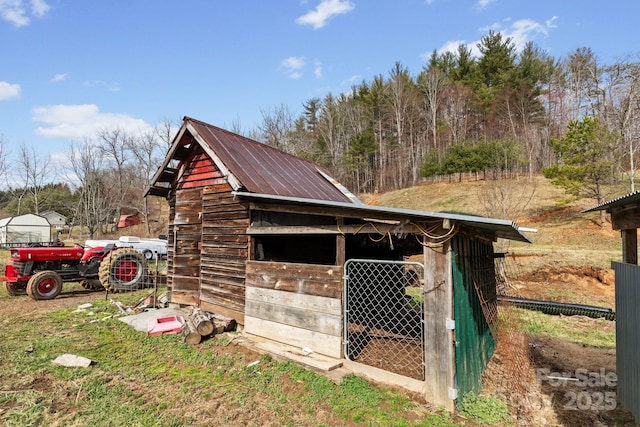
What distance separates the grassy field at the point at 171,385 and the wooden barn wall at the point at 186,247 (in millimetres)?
1358

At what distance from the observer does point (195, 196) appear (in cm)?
802

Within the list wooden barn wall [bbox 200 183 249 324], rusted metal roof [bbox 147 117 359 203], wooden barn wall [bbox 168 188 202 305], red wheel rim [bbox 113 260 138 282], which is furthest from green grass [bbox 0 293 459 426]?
red wheel rim [bbox 113 260 138 282]

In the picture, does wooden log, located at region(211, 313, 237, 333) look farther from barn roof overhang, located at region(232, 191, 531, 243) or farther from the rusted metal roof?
the rusted metal roof

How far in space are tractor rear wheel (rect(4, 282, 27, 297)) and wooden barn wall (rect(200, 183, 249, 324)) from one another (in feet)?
25.8

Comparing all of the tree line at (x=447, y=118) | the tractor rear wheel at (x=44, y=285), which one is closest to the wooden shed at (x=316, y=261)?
the tractor rear wheel at (x=44, y=285)

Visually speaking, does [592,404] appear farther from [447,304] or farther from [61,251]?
[61,251]

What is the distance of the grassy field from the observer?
3889 millimetres

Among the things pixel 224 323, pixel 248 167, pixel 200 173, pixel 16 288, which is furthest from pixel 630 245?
pixel 16 288

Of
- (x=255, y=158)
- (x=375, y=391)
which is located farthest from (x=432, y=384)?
(x=255, y=158)

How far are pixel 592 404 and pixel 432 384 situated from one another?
252cm

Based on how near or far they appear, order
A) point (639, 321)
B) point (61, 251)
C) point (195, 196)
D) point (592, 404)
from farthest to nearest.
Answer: point (61, 251) → point (195, 196) → point (592, 404) → point (639, 321)

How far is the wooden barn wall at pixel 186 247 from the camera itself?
26.0ft

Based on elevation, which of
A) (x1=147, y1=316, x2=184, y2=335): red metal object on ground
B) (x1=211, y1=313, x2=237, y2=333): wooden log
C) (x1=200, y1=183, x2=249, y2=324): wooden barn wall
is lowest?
(x1=147, y1=316, x2=184, y2=335): red metal object on ground

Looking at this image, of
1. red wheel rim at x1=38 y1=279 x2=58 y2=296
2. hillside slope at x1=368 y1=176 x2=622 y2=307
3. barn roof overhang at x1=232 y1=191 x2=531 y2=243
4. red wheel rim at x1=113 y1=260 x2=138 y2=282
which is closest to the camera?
barn roof overhang at x1=232 y1=191 x2=531 y2=243
